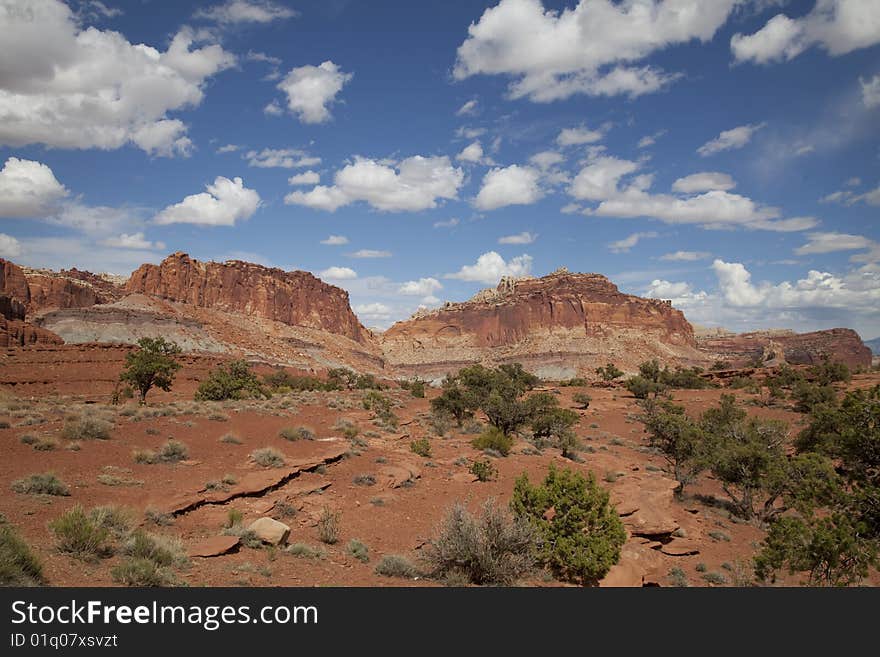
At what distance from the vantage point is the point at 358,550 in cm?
816

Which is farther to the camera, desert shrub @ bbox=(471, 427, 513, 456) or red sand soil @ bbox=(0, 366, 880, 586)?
desert shrub @ bbox=(471, 427, 513, 456)

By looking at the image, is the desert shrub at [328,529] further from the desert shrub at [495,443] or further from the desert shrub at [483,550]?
the desert shrub at [495,443]

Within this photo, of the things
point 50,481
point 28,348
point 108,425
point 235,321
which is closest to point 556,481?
point 50,481

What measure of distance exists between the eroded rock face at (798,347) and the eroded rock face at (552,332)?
16519mm

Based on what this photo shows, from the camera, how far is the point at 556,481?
27.9 ft

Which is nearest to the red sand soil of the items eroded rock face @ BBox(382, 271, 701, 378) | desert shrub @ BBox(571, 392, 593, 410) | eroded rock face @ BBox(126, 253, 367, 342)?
desert shrub @ BBox(571, 392, 593, 410)

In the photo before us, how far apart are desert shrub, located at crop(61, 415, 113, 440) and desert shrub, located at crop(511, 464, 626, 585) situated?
40.0 ft

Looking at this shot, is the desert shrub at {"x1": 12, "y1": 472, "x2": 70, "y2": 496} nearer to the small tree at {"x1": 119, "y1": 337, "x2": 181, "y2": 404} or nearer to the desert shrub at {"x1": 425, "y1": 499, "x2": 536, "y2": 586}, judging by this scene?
the desert shrub at {"x1": 425, "y1": 499, "x2": 536, "y2": 586}

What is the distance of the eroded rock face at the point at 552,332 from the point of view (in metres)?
109

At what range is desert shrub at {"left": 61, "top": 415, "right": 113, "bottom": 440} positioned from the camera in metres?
13.2

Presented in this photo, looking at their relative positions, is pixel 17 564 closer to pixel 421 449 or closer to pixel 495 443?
pixel 421 449

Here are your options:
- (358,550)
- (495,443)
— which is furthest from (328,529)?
(495,443)

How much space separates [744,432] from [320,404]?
70.5 ft
